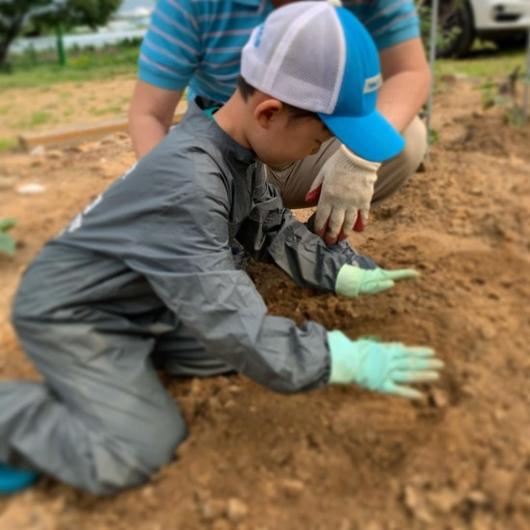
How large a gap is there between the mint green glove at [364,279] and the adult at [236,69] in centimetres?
18

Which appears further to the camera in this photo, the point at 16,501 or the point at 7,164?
the point at 7,164

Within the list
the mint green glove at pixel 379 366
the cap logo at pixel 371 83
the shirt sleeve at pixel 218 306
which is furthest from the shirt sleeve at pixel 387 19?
the mint green glove at pixel 379 366

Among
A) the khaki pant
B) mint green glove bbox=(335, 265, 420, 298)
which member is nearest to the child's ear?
mint green glove bbox=(335, 265, 420, 298)

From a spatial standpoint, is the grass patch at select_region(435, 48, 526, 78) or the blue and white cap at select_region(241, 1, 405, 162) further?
the grass patch at select_region(435, 48, 526, 78)

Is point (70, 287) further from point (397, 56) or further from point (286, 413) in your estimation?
point (397, 56)

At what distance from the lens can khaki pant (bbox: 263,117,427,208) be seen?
2037 millimetres

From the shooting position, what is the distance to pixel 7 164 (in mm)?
3234

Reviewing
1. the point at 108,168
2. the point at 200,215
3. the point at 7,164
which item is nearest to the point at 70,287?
the point at 200,215

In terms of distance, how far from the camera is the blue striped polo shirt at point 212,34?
5.35 ft

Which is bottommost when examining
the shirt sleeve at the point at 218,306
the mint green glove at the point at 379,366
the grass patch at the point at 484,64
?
the grass patch at the point at 484,64

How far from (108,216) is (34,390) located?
386 millimetres

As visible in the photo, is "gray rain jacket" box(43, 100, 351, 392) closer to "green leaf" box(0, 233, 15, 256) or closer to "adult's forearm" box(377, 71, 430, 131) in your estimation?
"adult's forearm" box(377, 71, 430, 131)

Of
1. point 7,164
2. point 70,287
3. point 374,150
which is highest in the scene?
point 374,150

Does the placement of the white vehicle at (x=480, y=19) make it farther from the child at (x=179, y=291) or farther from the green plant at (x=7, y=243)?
the child at (x=179, y=291)
